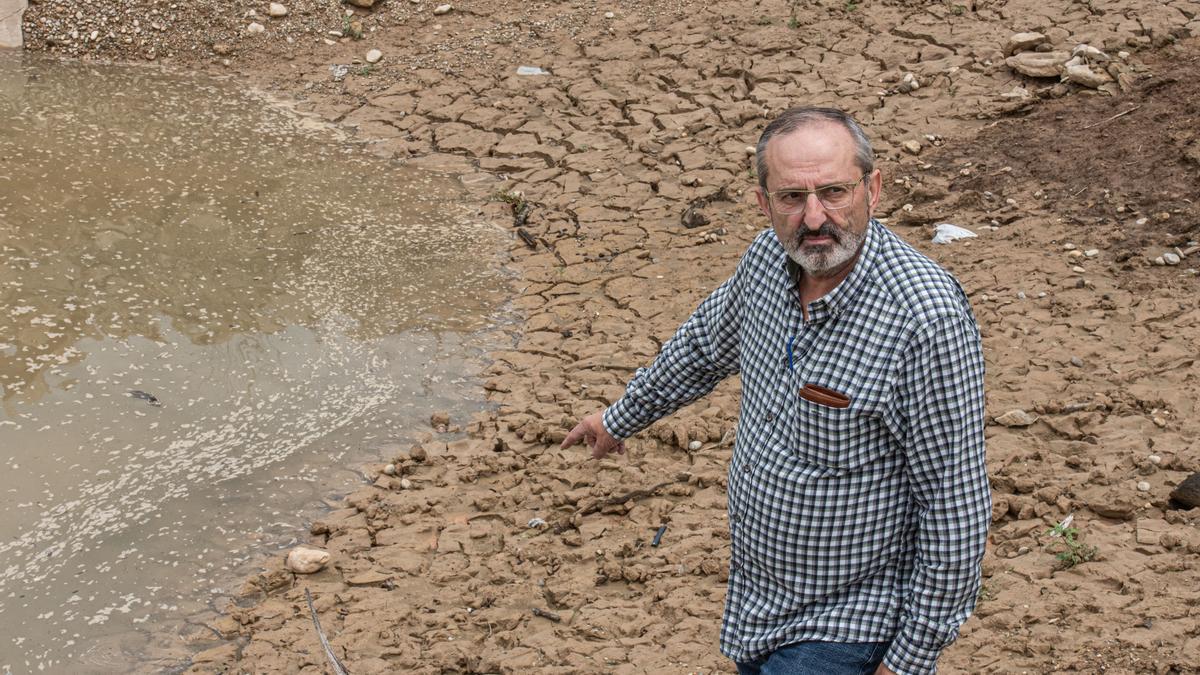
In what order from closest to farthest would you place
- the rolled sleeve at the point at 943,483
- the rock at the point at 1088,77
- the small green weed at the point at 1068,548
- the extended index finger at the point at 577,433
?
the rolled sleeve at the point at 943,483 → the extended index finger at the point at 577,433 → the small green weed at the point at 1068,548 → the rock at the point at 1088,77

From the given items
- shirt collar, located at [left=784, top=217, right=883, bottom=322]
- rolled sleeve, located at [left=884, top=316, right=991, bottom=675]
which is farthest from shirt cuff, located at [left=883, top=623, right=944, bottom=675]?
shirt collar, located at [left=784, top=217, right=883, bottom=322]

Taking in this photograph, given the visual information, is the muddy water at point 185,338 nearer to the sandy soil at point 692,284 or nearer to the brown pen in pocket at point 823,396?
the sandy soil at point 692,284

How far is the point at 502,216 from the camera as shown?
703 cm

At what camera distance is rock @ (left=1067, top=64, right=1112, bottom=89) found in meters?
6.99

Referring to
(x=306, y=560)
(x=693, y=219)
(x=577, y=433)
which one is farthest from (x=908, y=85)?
(x=577, y=433)

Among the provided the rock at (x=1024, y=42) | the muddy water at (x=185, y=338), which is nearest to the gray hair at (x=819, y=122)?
the muddy water at (x=185, y=338)

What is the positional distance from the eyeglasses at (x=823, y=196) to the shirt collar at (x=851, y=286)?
69mm

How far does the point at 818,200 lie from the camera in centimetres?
224

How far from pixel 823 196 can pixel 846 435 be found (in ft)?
1.41

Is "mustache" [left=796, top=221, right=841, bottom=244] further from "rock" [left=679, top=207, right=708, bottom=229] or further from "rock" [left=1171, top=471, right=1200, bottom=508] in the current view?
"rock" [left=679, top=207, right=708, bottom=229]

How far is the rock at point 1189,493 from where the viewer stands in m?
3.92

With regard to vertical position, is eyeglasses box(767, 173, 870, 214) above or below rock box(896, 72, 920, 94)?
above

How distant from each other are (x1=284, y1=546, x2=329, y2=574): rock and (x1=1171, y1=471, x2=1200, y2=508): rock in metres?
2.81

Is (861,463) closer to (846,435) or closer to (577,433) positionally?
(846,435)
